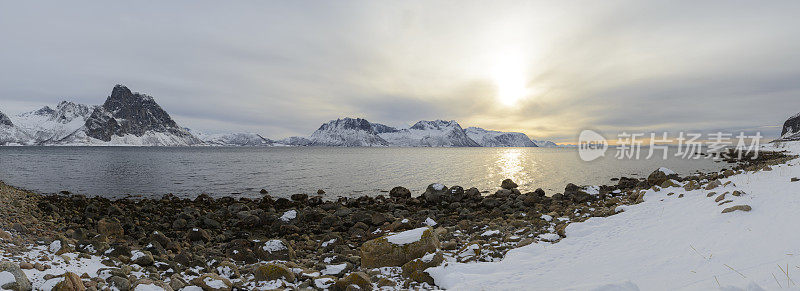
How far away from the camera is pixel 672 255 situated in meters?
7.91

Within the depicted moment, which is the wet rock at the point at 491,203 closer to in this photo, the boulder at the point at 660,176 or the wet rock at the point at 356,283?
the boulder at the point at 660,176

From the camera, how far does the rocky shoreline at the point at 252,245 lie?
8.55 meters

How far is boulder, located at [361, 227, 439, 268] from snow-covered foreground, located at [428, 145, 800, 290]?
1157 mm

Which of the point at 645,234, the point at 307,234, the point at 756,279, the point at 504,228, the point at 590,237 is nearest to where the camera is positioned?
the point at 756,279

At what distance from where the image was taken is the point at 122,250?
10.8 meters

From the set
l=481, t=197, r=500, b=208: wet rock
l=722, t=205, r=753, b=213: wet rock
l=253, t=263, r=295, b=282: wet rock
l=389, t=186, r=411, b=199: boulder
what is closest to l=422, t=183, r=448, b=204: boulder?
l=389, t=186, r=411, b=199: boulder

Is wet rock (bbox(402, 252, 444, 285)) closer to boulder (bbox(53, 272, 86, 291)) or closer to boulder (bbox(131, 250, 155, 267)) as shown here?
boulder (bbox(53, 272, 86, 291))

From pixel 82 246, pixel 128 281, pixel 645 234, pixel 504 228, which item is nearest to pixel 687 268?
pixel 645 234

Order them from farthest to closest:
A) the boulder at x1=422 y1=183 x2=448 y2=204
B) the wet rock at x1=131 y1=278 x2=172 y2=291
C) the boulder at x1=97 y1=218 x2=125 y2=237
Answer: the boulder at x1=422 y1=183 x2=448 y2=204
the boulder at x1=97 y1=218 x2=125 y2=237
the wet rock at x1=131 y1=278 x2=172 y2=291

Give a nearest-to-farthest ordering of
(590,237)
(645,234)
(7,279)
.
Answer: (7,279) < (645,234) < (590,237)

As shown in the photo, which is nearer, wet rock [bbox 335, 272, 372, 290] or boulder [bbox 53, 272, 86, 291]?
boulder [bbox 53, 272, 86, 291]

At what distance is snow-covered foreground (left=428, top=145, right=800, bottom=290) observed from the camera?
6.13 metres

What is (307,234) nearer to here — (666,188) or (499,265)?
(499,265)

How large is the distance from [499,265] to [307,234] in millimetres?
10353
